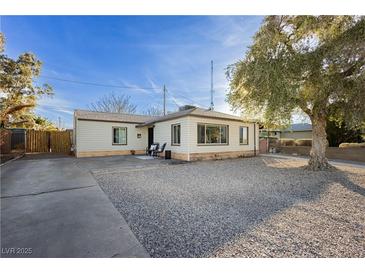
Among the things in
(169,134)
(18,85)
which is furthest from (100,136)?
(18,85)

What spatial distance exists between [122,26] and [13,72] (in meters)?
11.9

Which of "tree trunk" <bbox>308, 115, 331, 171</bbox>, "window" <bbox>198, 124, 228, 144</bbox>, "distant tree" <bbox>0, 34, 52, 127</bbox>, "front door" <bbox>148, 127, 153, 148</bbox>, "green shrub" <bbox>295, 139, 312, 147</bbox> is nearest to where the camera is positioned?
"tree trunk" <bbox>308, 115, 331, 171</bbox>

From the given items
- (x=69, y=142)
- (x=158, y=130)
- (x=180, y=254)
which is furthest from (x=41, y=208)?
(x=69, y=142)

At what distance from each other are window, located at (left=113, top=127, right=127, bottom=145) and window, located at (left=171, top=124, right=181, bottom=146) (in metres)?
4.37

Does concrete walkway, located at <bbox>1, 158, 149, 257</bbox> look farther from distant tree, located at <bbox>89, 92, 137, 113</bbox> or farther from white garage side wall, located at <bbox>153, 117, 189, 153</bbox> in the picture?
distant tree, located at <bbox>89, 92, 137, 113</bbox>

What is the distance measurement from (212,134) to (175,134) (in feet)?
7.42

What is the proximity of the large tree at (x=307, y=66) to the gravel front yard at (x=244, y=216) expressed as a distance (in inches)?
111

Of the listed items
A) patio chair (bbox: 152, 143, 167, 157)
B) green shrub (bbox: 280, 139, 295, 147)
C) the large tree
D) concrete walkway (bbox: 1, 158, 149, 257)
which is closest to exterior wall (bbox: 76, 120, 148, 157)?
patio chair (bbox: 152, 143, 167, 157)

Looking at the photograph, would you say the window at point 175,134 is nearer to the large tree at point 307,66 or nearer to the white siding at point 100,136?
the white siding at point 100,136

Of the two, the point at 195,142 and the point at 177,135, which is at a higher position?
the point at 177,135

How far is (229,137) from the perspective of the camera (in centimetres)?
1214

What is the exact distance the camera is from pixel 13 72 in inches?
485

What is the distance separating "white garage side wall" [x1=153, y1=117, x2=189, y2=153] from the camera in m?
10.4

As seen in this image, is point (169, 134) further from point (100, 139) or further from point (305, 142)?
point (305, 142)
